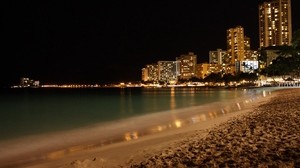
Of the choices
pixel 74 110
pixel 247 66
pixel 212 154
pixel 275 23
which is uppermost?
pixel 275 23

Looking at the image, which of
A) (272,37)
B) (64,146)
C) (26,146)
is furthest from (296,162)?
(272,37)

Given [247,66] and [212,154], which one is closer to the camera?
[212,154]

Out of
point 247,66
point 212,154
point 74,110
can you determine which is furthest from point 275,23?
point 212,154

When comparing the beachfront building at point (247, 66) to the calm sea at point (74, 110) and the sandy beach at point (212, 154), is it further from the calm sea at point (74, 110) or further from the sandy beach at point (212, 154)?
the sandy beach at point (212, 154)

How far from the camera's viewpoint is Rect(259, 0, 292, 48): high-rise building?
614 ft

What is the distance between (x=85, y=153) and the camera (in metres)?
10.3

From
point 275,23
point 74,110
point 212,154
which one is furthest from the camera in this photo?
point 275,23

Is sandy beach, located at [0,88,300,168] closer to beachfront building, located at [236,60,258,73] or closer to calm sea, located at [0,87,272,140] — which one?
calm sea, located at [0,87,272,140]

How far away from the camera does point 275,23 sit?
192750 mm

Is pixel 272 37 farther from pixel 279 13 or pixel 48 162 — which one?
pixel 48 162

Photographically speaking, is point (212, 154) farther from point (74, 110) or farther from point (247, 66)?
point (247, 66)

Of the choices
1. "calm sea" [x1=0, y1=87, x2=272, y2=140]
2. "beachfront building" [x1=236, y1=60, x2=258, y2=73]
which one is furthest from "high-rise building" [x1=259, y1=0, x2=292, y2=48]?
"calm sea" [x1=0, y1=87, x2=272, y2=140]

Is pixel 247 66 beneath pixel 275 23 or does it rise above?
beneath

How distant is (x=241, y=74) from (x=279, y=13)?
7596 cm
